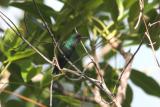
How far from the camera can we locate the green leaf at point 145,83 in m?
2.80

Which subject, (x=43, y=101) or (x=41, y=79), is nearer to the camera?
(x=41, y=79)

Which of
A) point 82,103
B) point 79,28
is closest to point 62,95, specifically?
point 82,103

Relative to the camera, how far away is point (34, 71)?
8.06 ft

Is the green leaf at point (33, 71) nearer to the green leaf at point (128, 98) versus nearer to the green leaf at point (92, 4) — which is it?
the green leaf at point (92, 4)

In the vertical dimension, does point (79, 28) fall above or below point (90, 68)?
above

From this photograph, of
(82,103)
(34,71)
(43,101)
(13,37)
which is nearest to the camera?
(13,37)

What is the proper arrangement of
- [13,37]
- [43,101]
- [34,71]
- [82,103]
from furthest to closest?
1. [43,101]
2. [82,103]
3. [34,71]
4. [13,37]

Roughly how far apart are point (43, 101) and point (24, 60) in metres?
0.50

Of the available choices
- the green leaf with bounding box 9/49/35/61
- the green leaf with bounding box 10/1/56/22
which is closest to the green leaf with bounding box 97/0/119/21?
the green leaf with bounding box 10/1/56/22

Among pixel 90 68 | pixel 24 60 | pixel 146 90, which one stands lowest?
pixel 146 90

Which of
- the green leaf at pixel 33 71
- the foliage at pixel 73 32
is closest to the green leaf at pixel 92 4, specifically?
the foliage at pixel 73 32

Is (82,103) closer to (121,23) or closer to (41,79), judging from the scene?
(41,79)

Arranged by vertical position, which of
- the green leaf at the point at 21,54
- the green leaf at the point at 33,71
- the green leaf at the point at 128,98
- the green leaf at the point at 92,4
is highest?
the green leaf at the point at 92,4

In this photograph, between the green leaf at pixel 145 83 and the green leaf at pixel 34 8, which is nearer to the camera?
the green leaf at pixel 34 8
